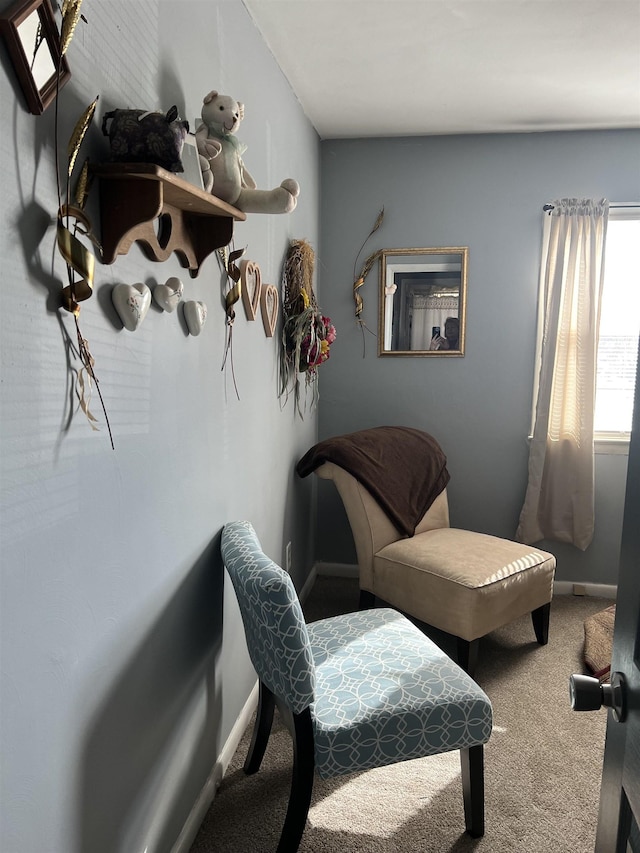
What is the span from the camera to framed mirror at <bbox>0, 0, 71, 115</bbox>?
855 mm

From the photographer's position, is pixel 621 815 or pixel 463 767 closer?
pixel 621 815

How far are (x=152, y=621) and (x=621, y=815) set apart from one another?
968 mm

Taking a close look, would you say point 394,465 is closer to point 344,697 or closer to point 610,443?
point 610,443

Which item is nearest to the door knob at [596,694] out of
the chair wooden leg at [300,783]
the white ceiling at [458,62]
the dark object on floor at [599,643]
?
the chair wooden leg at [300,783]

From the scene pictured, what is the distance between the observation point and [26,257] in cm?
95

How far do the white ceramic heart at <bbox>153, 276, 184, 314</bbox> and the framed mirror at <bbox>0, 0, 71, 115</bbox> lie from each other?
0.46 metres

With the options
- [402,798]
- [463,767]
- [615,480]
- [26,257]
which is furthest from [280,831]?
[615,480]

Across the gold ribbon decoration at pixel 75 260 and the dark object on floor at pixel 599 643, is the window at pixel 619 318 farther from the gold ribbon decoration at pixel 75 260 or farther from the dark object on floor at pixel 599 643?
the gold ribbon decoration at pixel 75 260

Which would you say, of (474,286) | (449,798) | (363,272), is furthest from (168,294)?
(474,286)

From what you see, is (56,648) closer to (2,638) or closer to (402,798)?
(2,638)

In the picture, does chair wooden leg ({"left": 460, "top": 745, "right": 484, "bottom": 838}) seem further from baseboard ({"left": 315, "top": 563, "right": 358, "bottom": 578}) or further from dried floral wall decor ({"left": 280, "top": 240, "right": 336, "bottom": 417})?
baseboard ({"left": 315, "top": 563, "right": 358, "bottom": 578})

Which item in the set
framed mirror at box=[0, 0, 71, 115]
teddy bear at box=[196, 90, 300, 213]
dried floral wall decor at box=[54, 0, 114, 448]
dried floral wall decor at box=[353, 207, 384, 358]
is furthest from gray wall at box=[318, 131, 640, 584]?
framed mirror at box=[0, 0, 71, 115]

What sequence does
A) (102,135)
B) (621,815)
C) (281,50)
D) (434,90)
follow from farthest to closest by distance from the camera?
(434,90)
(281,50)
(102,135)
(621,815)

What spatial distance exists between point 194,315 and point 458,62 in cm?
166
